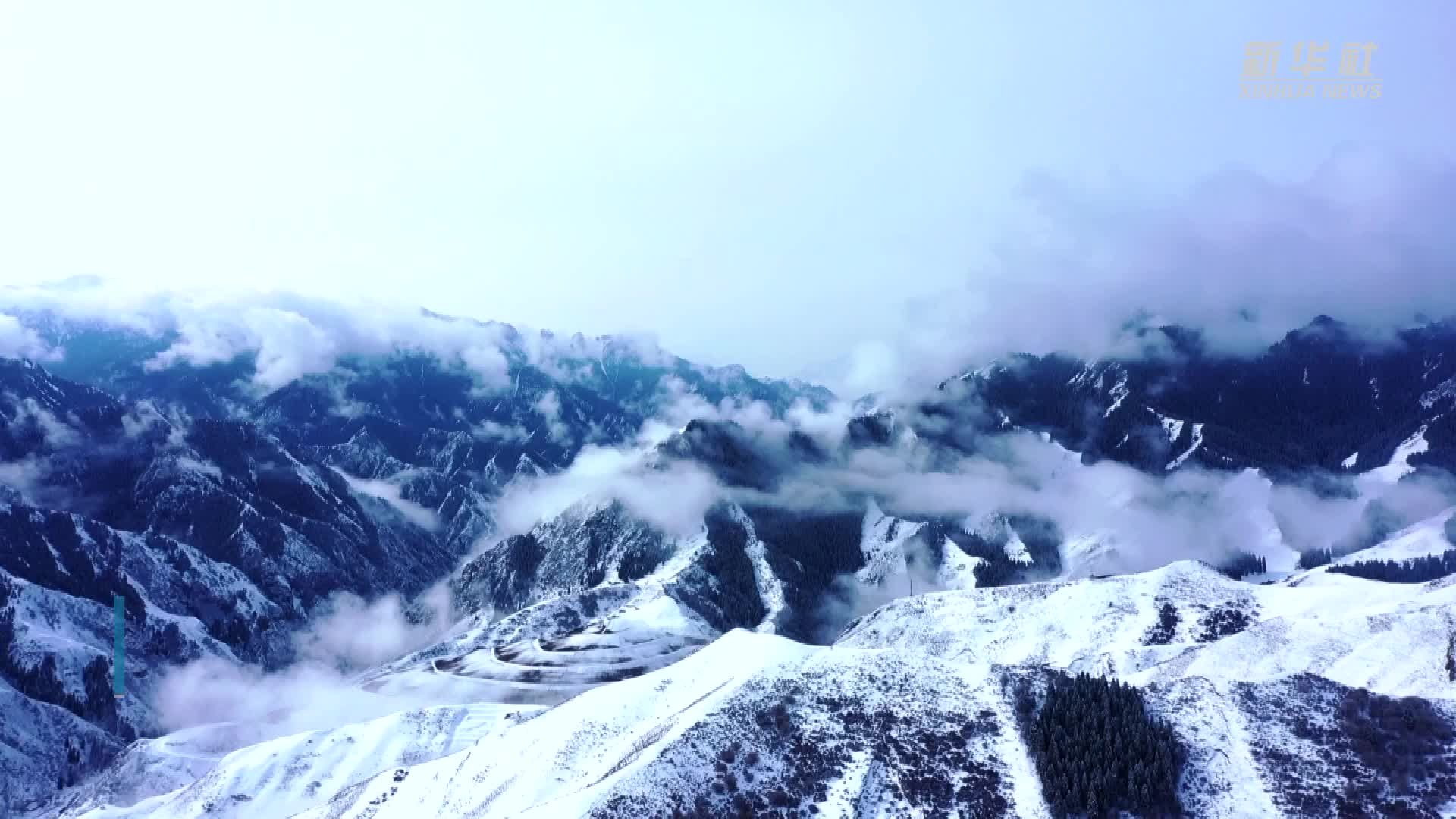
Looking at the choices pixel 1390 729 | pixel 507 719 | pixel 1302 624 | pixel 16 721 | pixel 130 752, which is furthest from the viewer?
pixel 16 721

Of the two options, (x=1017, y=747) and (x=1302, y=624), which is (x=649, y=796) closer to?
(x=1017, y=747)

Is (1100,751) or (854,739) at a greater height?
(1100,751)

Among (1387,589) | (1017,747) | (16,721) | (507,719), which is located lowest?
(16,721)

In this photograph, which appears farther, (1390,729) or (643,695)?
(643,695)

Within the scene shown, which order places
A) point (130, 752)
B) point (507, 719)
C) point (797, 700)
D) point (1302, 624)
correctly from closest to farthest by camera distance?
point (797, 700), point (1302, 624), point (507, 719), point (130, 752)

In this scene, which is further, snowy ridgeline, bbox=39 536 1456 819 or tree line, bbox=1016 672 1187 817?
snowy ridgeline, bbox=39 536 1456 819

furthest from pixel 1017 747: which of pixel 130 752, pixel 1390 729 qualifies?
pixel 130 752

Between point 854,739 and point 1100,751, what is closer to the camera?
point 1100,751

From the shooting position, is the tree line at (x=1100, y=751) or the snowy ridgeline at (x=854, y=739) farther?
the snowy ridgeline at (x=854, y=739)
